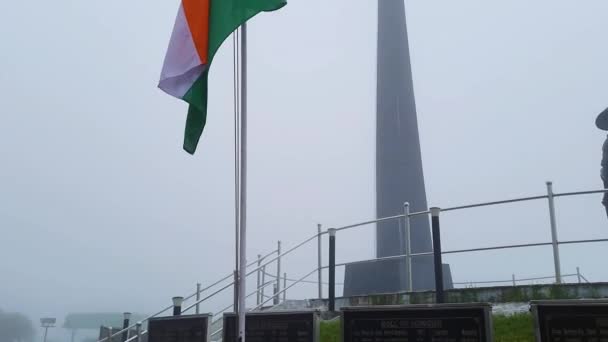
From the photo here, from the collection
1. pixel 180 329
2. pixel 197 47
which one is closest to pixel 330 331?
pixel 180 329

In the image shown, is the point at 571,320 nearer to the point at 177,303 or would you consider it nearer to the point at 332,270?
the point at 332,270

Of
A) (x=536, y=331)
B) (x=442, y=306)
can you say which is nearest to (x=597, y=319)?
(x=536, y=331)

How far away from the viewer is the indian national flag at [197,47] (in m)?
5.09

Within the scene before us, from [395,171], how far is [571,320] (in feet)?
32.3

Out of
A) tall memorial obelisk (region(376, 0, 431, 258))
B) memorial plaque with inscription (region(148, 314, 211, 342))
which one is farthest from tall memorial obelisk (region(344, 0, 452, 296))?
memorial plaque with inscription (region(148, 314, 211, 342))

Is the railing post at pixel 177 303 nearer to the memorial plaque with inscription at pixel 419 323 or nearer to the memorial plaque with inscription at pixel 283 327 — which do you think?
the memorial plaque with inscription at pixel 283 327

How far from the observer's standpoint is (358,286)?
38.6 ft

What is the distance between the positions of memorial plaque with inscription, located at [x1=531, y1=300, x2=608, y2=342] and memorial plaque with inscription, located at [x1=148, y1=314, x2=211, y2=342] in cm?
369

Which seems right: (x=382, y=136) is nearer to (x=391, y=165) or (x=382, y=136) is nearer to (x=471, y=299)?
(x=391, y=165)

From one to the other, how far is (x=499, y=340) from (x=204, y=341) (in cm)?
314

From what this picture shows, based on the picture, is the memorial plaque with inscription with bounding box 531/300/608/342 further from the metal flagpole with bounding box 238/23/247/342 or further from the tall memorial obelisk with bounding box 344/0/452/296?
the tall memorial obelisk with bounding box 344/0/452/296

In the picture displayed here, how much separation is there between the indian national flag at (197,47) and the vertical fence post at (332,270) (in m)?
3.31

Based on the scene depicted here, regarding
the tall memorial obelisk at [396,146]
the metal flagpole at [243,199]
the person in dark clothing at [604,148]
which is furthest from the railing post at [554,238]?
the tall memorial obelisk at [396,146]

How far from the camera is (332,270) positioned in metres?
7.94
